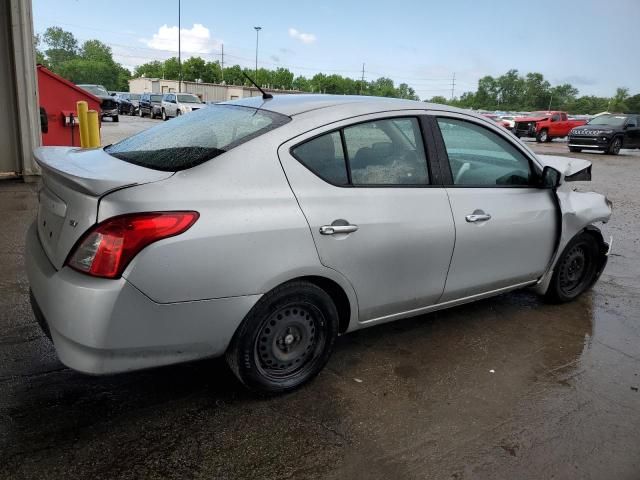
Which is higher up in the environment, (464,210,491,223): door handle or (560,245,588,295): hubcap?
(464,210,491,223): door handle

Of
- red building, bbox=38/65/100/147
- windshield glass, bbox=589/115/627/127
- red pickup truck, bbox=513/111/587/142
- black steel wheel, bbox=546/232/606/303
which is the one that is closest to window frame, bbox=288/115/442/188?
black steel wheel, bbox=546/232/606/303

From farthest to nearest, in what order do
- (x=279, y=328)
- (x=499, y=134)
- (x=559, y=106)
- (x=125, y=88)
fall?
1. (x=125, y=88)
2. (x=559, y=106)
3. (x=499, y=134)
4. (x=279, y=328)

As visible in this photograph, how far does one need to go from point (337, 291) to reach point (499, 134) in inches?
68.8

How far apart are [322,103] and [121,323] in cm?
167

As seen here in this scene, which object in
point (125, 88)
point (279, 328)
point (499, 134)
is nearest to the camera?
point (279, 328)

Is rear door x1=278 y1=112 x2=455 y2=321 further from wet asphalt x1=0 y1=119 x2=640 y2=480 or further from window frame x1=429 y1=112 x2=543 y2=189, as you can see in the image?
wet asphalt x1=0 y1=119 x2=640 y2=480

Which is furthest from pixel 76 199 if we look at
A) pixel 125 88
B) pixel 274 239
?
pixel 125 88

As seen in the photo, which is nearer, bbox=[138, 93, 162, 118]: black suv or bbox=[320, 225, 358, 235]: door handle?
bbox=[320, 225, 358, 235]: door handle

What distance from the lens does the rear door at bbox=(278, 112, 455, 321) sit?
2695 millimetres

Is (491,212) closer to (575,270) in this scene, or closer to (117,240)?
(575,270)

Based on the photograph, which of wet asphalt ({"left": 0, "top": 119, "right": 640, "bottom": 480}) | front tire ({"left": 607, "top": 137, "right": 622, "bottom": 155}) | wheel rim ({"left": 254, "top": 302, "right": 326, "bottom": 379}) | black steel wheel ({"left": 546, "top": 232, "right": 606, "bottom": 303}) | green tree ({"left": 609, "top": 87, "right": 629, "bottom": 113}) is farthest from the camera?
green tree ({"left": 609, "top": 87, "right": 629, "bottom": 113})

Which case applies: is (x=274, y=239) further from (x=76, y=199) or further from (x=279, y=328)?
(x=76, y=199)

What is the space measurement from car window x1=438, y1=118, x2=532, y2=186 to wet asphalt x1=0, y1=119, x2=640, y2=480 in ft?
3.69

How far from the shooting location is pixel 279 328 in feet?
8.88
